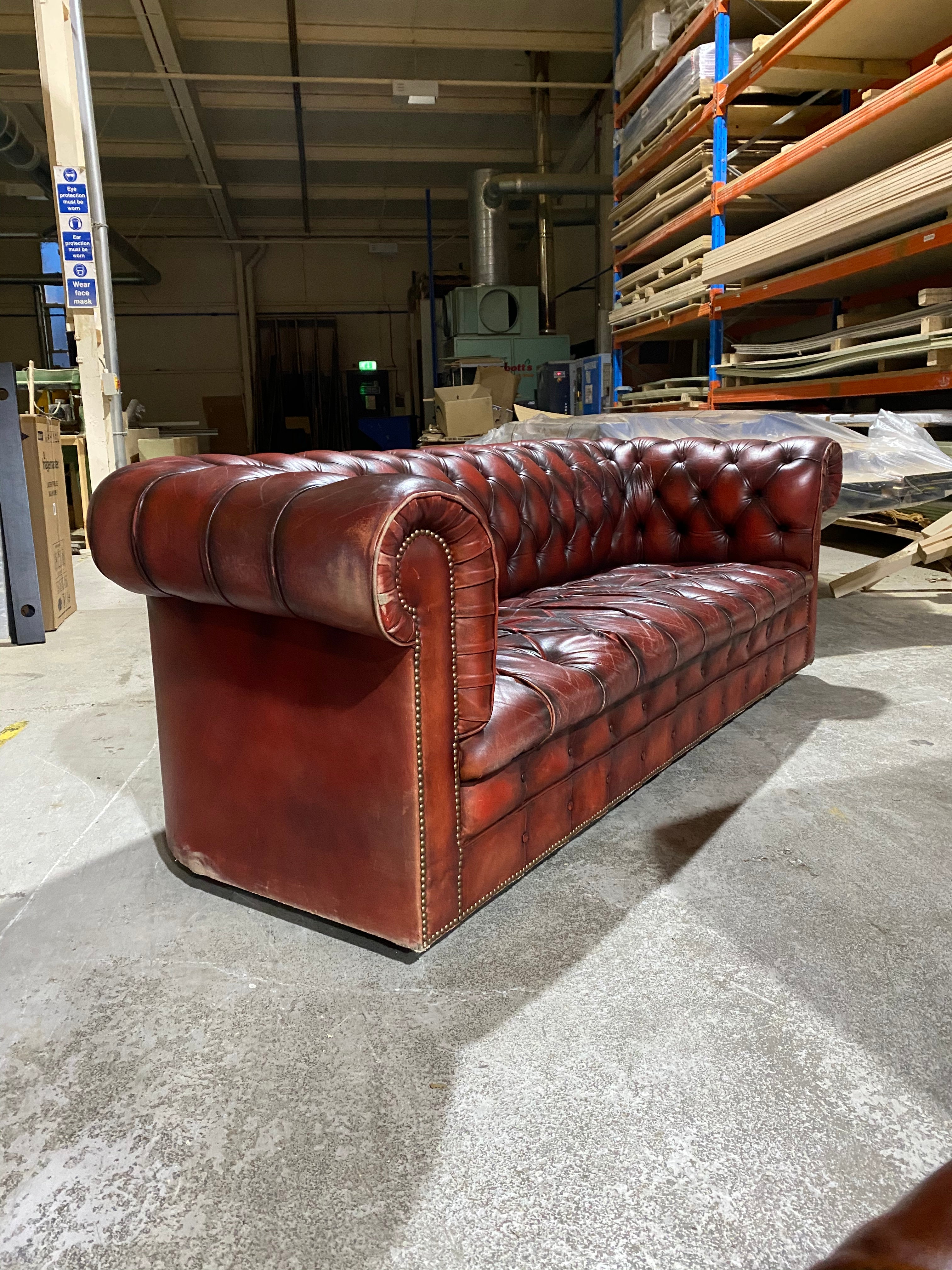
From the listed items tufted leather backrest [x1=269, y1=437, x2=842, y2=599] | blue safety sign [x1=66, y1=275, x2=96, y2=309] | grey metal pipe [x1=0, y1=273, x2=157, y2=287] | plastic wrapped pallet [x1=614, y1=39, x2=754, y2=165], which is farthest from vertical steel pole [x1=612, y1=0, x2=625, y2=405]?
grey metal pipe [x1=0, y1=273, x2=157, y2=287]

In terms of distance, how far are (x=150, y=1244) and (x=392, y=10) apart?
876 cm

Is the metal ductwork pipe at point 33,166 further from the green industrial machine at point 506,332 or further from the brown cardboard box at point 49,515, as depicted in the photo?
the green industrial machine at point 506,332

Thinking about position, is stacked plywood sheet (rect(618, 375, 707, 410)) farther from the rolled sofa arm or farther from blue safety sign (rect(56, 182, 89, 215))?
the rolled sofa arm

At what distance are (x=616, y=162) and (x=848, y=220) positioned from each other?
12.8 ft

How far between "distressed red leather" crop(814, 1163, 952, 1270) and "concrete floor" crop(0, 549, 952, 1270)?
2.01ft

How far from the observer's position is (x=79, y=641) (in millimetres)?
3689

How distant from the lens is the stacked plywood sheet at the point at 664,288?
593cm

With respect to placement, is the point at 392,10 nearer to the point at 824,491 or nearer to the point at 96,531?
the point at 824,491

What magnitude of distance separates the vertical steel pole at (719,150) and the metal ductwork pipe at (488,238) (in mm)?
4292

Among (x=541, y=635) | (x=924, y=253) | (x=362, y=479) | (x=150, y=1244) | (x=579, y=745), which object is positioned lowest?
(x=150, y=1244)

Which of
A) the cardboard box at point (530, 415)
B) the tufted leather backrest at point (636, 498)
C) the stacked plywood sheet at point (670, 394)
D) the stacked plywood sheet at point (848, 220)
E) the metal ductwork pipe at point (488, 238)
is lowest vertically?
the tufted leather backrest at point (636, 498)

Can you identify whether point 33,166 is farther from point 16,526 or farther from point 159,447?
point 16,526

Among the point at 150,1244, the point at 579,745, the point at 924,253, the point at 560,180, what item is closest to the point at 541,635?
the point at 579,745

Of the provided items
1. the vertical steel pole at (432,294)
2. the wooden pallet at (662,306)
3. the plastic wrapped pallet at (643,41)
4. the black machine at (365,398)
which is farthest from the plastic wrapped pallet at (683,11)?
the black machine at (365,398)
